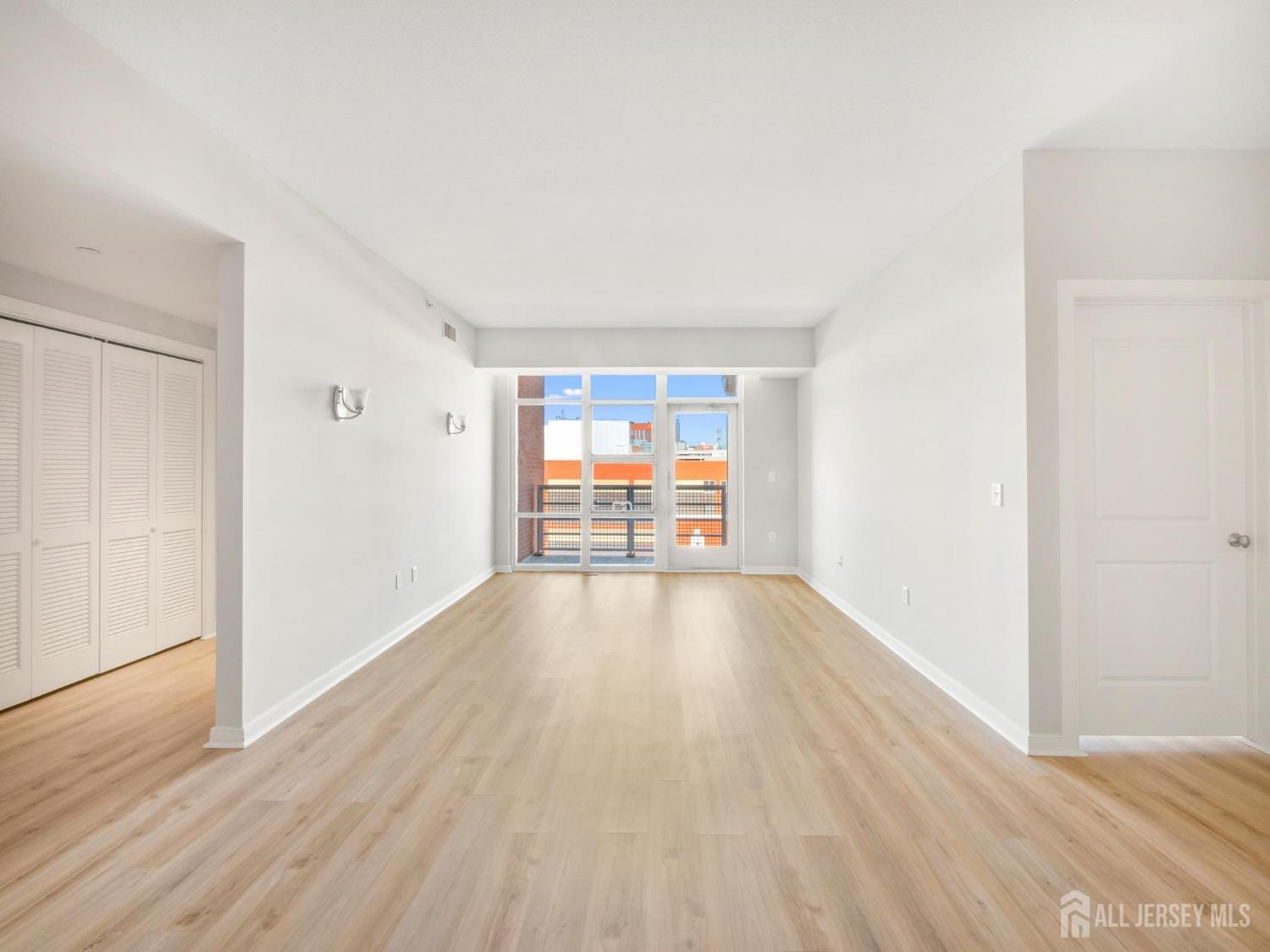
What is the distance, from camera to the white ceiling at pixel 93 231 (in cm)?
221

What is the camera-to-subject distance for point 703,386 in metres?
7.59

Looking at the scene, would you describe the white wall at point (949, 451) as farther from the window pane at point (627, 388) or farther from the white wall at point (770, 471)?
the window pane at point (627, 388)

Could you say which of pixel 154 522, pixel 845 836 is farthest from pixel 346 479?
pixel 845 836

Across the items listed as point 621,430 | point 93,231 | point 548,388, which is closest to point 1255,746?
point 93,231

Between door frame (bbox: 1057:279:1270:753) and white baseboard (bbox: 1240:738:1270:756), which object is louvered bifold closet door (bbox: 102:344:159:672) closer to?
door frame (bbox: 1057:279:1270:753)

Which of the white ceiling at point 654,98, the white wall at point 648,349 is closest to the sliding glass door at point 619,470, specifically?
the white wall at point 648,349

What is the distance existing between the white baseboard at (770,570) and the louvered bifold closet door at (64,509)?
609 cm

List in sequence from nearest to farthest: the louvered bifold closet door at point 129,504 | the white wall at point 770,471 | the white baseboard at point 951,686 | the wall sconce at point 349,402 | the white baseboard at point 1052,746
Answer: the white baseboard at point 1052,746
the white baseboard at point 951,686
the wall sconce at point 349,402
the louvered bifold closet door at point 129,504
the white wall at point 770,471

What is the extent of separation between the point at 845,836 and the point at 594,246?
3.62 metres

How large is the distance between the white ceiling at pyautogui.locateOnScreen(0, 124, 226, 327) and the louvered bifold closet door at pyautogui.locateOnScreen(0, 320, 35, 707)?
51 cm

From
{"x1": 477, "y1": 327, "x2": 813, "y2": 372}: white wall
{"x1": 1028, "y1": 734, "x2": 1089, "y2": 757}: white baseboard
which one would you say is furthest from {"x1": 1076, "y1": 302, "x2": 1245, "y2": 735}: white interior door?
{"x1": 477, "y1": 327, "x2": 813, "y2": 372}: white wall

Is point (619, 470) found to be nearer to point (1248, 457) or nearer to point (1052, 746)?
point (1052, 746)

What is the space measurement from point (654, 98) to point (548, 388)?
213 inches

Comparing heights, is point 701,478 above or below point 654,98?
below
